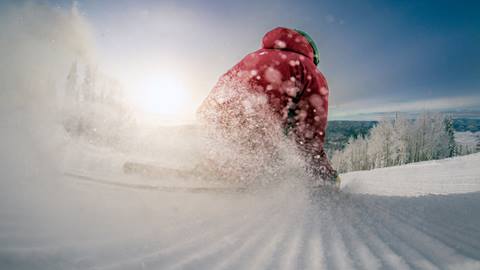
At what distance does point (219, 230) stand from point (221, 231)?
0.05 ft

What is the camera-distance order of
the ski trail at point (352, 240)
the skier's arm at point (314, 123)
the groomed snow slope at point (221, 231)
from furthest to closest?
1. the skier's arm at point (314, 123)
2. the ski trail at point (352, 240)
3. the groomed snow slope at point (221, 231)

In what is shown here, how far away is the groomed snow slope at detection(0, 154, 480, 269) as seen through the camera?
0.98m

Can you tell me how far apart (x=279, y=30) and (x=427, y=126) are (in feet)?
130

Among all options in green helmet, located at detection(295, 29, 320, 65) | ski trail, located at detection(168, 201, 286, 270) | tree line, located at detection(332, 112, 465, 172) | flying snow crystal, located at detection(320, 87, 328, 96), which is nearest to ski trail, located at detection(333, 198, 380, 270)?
ski trail, located at detection(168, 201, 286, 270)

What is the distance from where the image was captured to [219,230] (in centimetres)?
135

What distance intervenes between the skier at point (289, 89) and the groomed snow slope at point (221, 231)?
588 millimetres

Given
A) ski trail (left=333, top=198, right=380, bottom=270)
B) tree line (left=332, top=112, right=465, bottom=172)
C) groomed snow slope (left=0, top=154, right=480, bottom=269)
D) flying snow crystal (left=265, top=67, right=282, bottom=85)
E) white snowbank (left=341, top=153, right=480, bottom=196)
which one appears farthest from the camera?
tree line (left=332, top=112, right=465, bottom=172)

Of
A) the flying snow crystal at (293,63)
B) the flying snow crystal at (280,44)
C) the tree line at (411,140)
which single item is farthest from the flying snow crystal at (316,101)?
the tree line at (411,140)

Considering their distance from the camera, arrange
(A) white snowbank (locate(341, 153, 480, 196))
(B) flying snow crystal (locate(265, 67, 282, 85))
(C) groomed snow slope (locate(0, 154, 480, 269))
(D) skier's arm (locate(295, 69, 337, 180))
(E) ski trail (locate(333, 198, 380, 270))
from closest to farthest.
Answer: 1. (C) groomed snow slope (locate(0, 154, 480, 269))
2. (E) ski trail (locate(333, 198, 380, 270))
3. (B) flying snow crystal (locate(265, 67, 282, 85))
4. (D) skier's arm (locate(295, 69, 337, 180))
5. (A) white snowbank (locate(341, 153, 480, 196))

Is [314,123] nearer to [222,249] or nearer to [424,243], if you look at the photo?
[424,243]

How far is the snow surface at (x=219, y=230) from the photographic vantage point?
983 mm

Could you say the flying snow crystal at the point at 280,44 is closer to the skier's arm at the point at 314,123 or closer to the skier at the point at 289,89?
the skier at the point at 289,89

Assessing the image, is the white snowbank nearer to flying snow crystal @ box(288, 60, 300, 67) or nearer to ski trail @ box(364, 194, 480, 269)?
ski trail @ box(364, 194, 480, 269)

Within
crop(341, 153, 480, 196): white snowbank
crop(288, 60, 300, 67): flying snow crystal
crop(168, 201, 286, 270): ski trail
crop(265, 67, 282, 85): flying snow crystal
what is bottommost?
crop(341, 153, 480, 196): white snowbank
